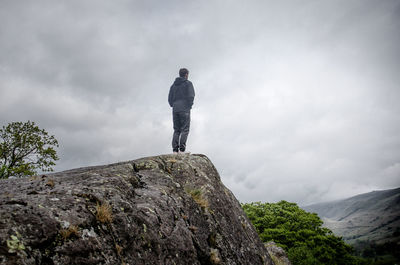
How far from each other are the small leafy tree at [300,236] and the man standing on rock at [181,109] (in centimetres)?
1894

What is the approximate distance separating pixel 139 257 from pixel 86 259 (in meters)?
1.09

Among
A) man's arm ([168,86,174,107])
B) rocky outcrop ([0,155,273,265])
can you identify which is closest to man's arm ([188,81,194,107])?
man's arm ([168,86,174,107])

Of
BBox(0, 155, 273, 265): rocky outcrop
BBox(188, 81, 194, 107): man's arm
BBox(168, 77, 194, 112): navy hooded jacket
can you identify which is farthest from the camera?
BBox(188, 81, 194, 107): man's arm

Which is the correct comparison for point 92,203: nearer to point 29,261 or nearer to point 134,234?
point 134,234

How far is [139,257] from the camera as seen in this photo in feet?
13.4

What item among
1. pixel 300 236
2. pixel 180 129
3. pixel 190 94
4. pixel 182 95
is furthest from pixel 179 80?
pixel 300 236

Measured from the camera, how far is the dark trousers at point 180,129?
11.2 m

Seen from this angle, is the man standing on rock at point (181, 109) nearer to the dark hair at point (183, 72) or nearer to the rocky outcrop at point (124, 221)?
the dark hair at point (183, 72)

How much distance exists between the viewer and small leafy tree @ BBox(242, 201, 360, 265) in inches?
926

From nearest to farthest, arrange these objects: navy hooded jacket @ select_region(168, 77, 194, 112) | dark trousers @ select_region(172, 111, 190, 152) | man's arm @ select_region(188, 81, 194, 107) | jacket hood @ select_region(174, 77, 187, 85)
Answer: dark trousers @ select_region(172, 111, 190, 152), navy hooded jacket @ select_region(168, 77, 194, 112), man's arm @ select_region(188, 81, 194, 107), jacket hood @ select_region(174, 77, 187, 85)

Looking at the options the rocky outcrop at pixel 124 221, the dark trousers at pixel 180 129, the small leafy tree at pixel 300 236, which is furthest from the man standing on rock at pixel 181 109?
the small leafy tree at pixel 300 236

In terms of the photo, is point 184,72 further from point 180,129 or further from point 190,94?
point 180,129

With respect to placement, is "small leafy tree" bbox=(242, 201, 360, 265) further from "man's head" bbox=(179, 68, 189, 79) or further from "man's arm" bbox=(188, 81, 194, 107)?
"man's head" bbox=(179, 68, 189, 79)

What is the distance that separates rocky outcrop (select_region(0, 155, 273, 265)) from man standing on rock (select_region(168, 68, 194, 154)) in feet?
8.92
